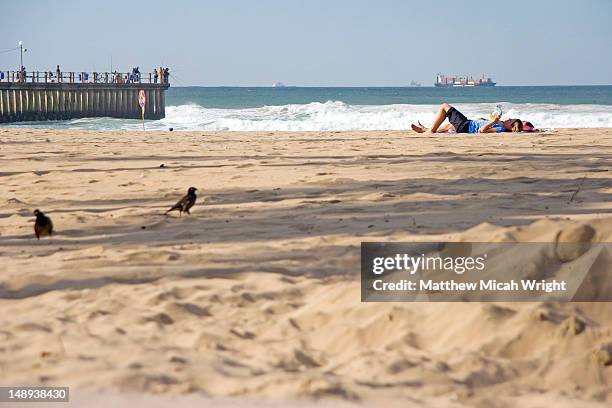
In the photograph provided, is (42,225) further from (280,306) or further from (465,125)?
(465,125)

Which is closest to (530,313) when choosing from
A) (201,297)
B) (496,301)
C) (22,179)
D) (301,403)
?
(496,301)

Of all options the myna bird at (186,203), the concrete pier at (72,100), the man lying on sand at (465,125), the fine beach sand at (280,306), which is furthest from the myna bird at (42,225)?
the concrete pier at (72,100)

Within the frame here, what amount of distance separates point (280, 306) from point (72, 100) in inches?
1709

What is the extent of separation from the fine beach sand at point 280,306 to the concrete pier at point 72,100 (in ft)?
116

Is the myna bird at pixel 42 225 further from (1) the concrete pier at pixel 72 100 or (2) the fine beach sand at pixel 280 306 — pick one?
(1) the concrete pier at pixel 72 100

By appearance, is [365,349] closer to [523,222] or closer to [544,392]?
[544,392]

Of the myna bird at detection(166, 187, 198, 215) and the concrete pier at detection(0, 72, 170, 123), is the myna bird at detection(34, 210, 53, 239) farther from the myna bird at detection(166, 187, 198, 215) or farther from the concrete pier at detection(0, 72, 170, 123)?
the concrete pier at detection(0, 72, 170, 123)

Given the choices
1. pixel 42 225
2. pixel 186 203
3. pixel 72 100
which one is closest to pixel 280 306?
pixel 42 225

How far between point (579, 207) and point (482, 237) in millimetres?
2774

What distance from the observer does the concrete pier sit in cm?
4350

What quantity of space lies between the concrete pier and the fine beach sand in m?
35.3

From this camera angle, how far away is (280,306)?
4.91 metres

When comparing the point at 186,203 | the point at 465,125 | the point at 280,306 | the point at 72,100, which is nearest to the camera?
the point at 280,306

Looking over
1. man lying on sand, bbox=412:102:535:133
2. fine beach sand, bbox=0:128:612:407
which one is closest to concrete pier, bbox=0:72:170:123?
man lying on sand, bbox=412:102:535:133
